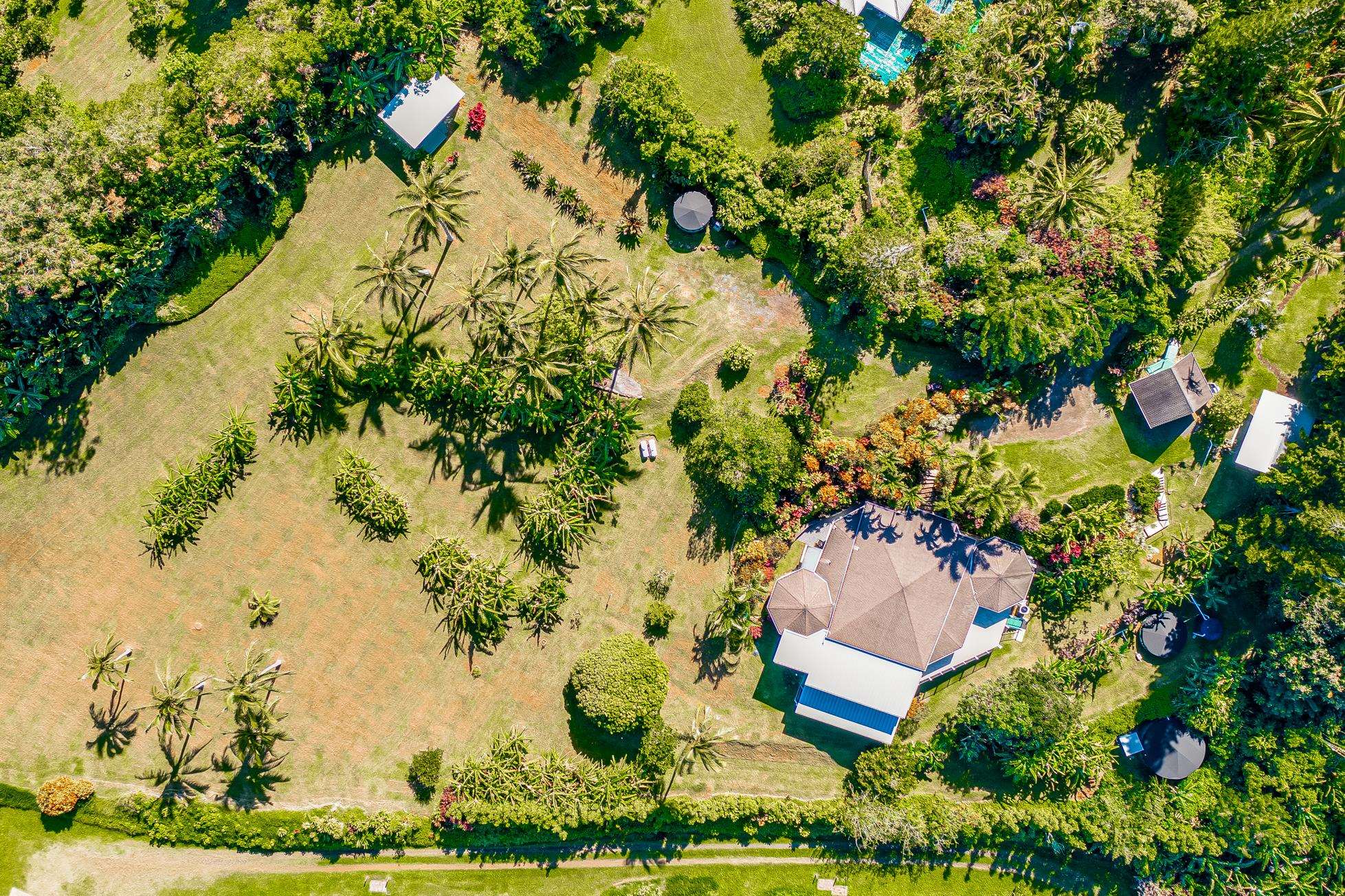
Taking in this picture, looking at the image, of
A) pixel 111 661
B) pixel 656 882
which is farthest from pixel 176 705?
pixel 656 882

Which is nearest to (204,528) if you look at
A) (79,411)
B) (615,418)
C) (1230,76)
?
(79,411)

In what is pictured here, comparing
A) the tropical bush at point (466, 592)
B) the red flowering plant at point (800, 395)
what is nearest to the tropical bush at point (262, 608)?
the tropical bush at point (466, 592)

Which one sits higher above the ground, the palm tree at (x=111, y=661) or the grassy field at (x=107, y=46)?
the grassy field at (x=107, y=46)

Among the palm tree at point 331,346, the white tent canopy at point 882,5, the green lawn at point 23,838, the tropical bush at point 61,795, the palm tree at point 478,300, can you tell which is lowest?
the green lawn at point 23,838

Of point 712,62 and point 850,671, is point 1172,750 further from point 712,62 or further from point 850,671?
point 712,62

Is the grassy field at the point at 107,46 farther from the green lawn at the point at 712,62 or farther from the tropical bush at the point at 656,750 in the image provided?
the tropical bush at the point at 656,750
